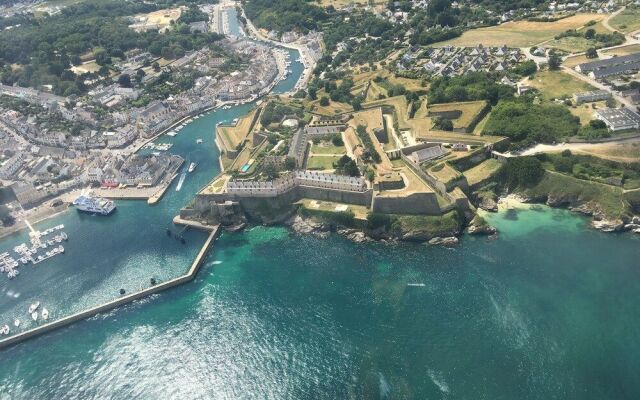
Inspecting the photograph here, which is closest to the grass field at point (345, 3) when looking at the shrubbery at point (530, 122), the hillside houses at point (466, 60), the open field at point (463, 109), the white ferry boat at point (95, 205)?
the hillside houses at point (466, 60)

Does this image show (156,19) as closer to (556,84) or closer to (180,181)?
(180,181)

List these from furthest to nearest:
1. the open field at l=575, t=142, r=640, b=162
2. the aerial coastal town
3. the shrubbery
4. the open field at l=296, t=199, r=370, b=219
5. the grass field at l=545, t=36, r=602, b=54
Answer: the grass field at l=545, t=36, r=602, b=54 < the aerial coastal town < the shrubbery < the open field at l=575, t=142, r=640, b=162 < the open field at l=296, t=199, r=370, b=219

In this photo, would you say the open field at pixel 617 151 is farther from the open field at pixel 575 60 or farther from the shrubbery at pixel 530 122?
the open field at pixel 575 60

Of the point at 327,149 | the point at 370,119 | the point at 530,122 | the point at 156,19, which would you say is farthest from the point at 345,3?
the point at 530,122

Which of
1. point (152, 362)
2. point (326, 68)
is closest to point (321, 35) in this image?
point (326, 68)

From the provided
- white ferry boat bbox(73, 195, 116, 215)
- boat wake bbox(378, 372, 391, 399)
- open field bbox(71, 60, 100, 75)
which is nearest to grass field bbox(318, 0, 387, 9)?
open field bbox(71, 60, 100, 75)

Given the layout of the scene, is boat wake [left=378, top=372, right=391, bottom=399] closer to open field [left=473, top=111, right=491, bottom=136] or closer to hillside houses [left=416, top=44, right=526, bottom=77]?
open field [left=473, top=111, right=491, bottom=136]
